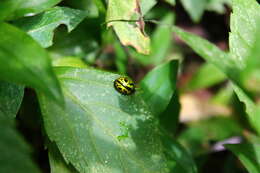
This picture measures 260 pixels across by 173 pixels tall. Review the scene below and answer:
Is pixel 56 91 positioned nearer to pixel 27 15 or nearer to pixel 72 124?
pixel 72 124

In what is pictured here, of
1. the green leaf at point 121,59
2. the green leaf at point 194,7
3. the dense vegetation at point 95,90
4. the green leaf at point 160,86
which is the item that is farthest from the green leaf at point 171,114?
the green leaf at point 194,7

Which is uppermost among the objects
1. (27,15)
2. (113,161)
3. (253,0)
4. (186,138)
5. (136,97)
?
(253,0)

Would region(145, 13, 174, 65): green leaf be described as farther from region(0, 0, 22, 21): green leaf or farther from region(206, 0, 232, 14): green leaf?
region(0, 0, 22, 21): green leaf

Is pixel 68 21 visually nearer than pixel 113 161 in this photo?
No

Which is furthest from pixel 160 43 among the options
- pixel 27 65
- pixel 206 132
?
pixel 27 65

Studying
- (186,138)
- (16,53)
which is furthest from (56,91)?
(186,138)

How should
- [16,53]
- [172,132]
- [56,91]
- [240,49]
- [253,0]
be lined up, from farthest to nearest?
[172,132] < [253,0] < [240,49] < [16,53] < [56,91]
